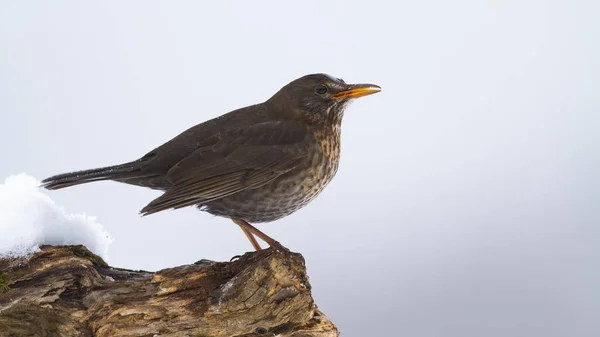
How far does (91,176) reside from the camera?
4277 millimetres

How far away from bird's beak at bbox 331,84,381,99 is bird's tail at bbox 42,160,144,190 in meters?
1.48

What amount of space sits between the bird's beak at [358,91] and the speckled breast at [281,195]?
0.41 meters

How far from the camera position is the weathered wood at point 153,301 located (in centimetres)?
369

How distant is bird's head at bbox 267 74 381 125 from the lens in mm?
4641

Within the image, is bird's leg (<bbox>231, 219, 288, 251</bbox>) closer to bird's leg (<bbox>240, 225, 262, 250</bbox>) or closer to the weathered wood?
bird's leg (<bbox>240, 225, 262, 250</bbox>)

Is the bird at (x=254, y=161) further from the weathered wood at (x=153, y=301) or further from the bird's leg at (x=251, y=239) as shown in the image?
the weathered wood at (x=153, y=301)

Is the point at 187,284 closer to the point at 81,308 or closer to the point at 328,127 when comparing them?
the point at 81,308

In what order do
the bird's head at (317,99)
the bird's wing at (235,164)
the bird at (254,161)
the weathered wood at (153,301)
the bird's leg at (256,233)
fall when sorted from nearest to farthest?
the weathered wood at (153,301) < the bird's leg at (256,233) < the bird's wing at (235,164) < the bird at (254,161) < the bird's head at (317,99)

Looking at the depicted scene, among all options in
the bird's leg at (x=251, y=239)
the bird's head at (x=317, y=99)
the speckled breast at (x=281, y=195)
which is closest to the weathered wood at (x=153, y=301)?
the speckled breast at (x=281, y=195)

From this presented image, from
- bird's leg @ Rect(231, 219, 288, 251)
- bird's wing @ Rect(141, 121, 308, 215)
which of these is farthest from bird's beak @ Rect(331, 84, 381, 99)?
bird's leg @ Rect(231, 219, 288, 251)

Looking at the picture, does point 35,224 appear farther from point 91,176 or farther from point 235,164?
point 235,164

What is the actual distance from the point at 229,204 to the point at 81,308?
1.10m

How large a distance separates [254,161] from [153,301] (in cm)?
111

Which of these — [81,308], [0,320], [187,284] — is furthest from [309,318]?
[0,320]
